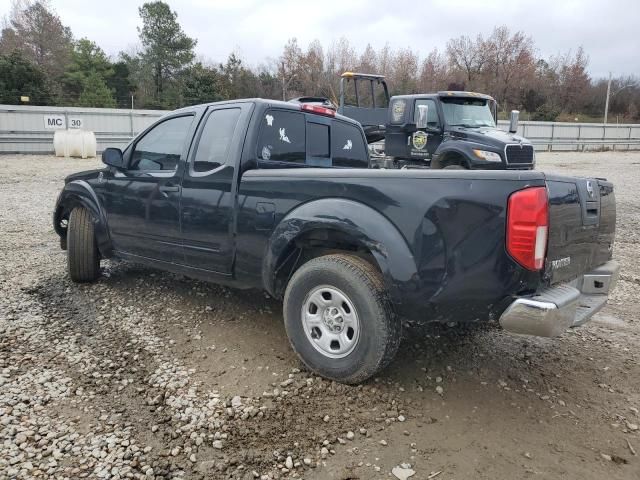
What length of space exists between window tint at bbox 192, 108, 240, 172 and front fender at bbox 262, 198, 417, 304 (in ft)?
2.99

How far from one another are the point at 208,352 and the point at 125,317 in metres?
1.06

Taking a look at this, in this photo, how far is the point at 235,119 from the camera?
4098 mm

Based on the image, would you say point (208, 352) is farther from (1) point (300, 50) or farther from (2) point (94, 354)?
(1) point (300, 50)

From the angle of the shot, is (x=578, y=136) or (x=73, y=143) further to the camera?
(x=578, y=136)

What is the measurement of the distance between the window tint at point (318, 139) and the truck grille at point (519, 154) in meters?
6.94

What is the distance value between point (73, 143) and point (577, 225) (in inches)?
781

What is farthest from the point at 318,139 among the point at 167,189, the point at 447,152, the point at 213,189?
the point at 447,152

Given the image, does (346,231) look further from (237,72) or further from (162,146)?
(237,72)

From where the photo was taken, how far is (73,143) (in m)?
19.4

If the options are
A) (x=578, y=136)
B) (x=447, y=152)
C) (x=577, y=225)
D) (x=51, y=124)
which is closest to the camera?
(x=577, y=225)

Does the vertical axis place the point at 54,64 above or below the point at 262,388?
above

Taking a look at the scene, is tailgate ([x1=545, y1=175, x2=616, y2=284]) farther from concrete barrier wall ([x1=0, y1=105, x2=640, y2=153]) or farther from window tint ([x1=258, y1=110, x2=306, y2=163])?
concrete barrier wall ([x1=0, y1=105, x2=640, y2=153])

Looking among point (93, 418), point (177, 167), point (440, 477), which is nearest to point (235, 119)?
point (177, 167)

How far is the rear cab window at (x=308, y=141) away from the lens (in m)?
4.11
